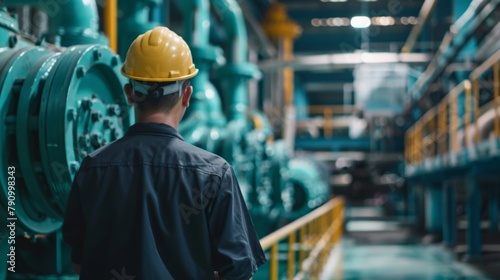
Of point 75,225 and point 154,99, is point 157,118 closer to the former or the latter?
point 154,99

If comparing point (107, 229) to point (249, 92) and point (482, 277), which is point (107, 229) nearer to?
point (482, 277)

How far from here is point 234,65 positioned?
7.62m

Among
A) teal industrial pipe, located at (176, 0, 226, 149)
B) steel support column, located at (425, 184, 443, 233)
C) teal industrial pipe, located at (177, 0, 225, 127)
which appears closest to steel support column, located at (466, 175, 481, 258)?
steel support column, located at (425, 184, 443, 233)

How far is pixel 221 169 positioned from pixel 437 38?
13.6 metres

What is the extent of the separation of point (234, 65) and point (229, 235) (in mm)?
6043

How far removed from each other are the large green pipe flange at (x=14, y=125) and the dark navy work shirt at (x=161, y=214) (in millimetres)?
931

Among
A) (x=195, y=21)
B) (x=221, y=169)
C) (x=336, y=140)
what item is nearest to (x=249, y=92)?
(x=336, y=140)

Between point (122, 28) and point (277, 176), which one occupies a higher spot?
point (122, 28)

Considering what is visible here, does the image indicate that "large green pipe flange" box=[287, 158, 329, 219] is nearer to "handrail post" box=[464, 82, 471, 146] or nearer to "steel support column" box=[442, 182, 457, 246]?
"steel support column" box=[442, 182, 457, 246]

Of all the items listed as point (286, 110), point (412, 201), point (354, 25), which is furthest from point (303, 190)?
point (354, 25)

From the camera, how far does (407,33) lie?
71.9ft

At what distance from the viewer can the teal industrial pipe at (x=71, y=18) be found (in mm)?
3236

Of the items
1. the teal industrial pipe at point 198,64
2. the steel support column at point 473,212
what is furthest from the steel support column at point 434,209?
the teal industrial pipe at point 198,64

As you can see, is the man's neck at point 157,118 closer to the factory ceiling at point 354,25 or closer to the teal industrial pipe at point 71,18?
the teal industrial pipe at point 71,18
